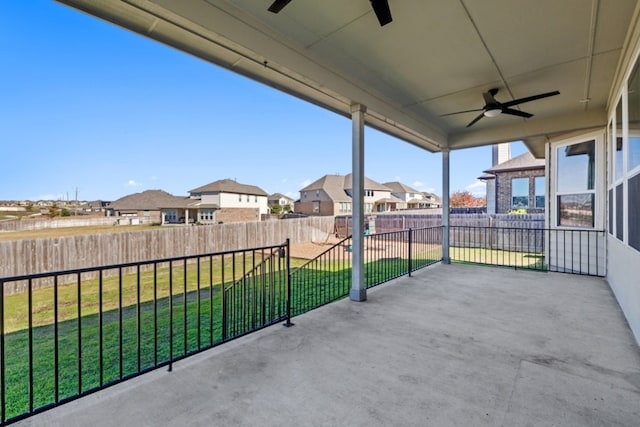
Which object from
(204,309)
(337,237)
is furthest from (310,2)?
(337,237)

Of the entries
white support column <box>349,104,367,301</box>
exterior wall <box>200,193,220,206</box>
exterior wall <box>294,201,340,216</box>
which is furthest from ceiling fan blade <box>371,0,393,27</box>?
exterior wall <box>200,193,220,206</box>

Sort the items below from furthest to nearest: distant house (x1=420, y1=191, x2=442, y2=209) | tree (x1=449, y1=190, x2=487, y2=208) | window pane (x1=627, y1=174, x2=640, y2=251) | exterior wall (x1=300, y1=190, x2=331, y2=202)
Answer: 1. distant house (x1=420, y1=191, x2=442, y2=209)
2. tree (x1=449, y1=190, x2=487, y2=208)
3. exterior wall (x1=300, y1=190, x2=331, y2=202)
4. window pane (x1=627, y1=174, x2=640, y2=251)

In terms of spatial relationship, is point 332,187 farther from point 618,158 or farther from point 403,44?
point 403,44

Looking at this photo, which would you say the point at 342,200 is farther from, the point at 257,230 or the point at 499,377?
the point at 499,377

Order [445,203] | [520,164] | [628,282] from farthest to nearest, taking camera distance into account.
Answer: [520,164] < [445,203] < [628,282]

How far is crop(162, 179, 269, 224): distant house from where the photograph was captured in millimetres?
28453

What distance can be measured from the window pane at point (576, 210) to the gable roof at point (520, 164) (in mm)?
8397

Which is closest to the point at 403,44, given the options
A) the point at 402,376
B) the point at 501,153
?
the point at 402,376

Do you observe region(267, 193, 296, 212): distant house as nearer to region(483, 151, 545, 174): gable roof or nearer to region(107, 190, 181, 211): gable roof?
region(107, 190, 181, 211): gable roof

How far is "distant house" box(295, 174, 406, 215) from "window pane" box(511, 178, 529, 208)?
16.6 meters

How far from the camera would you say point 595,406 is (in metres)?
1.70

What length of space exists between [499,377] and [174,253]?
9.70 metres

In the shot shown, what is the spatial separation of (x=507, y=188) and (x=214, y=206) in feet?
83.0

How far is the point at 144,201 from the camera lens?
92.6 ft
